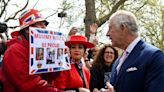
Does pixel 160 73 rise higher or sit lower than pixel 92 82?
higher

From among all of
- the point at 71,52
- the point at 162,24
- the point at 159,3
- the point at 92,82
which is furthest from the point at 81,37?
the point at 162,24

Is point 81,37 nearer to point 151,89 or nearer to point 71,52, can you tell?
point 71,52

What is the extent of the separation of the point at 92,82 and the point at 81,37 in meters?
0.91

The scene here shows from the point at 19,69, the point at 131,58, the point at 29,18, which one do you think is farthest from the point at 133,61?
the point at 29,18

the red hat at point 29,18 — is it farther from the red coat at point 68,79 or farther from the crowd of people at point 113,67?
the red coat at point 68,79

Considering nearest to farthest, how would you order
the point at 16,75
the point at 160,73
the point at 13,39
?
the point at 160,73 < the point at 16,75 < the point at 13,39

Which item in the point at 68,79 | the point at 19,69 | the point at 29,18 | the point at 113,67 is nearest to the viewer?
the point at 19,69

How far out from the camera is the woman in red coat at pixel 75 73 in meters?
4.68

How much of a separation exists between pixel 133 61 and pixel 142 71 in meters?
0.15

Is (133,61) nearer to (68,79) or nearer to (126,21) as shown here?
(126,21)

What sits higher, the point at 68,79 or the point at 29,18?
the point at 29,18

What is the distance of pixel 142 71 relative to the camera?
3568 mm

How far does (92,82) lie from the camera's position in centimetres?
594

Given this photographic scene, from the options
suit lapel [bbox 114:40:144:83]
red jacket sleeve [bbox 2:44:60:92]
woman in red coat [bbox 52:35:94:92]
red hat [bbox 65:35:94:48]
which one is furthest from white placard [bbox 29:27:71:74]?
suit lapel [bbox 114:40:144:83]
